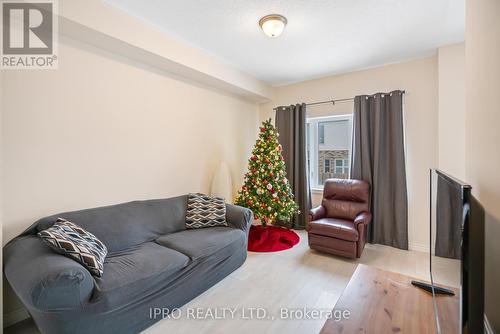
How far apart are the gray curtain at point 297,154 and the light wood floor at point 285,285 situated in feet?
2.77

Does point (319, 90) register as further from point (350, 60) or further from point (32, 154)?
point (32, 154)

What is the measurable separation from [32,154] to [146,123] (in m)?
1.14

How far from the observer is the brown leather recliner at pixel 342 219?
115 inches

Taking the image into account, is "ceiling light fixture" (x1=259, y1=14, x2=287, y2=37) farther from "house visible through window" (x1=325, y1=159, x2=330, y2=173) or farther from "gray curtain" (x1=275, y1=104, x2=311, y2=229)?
"house visible through window" (x1=325, y1=159, x2=330, y2=173)

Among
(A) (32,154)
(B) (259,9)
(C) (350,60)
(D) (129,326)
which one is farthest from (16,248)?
(C) (350,60)

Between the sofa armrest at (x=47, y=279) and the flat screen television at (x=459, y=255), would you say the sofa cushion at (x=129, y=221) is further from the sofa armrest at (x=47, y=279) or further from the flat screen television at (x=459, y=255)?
the flat screen television at (x=459, y=255)

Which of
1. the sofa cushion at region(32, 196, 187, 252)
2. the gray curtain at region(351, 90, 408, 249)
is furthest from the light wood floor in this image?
the sofa cushion at region(32, 196, 187, 252)

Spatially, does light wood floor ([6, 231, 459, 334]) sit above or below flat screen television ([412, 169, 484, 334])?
below

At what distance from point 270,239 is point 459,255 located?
9.89 ft

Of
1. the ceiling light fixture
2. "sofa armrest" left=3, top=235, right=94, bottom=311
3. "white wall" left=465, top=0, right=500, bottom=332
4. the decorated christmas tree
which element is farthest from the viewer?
the decorated christmas tree

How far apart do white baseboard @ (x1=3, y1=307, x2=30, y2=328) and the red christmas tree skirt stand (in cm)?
236

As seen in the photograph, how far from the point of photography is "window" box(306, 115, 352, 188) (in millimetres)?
4086

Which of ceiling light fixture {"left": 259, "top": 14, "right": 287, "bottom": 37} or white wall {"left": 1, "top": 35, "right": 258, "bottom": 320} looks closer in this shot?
white wall {"left": 1, "top": 35, "right": 258, "bottom": 320}

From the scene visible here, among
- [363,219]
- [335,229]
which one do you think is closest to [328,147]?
[363,219]
